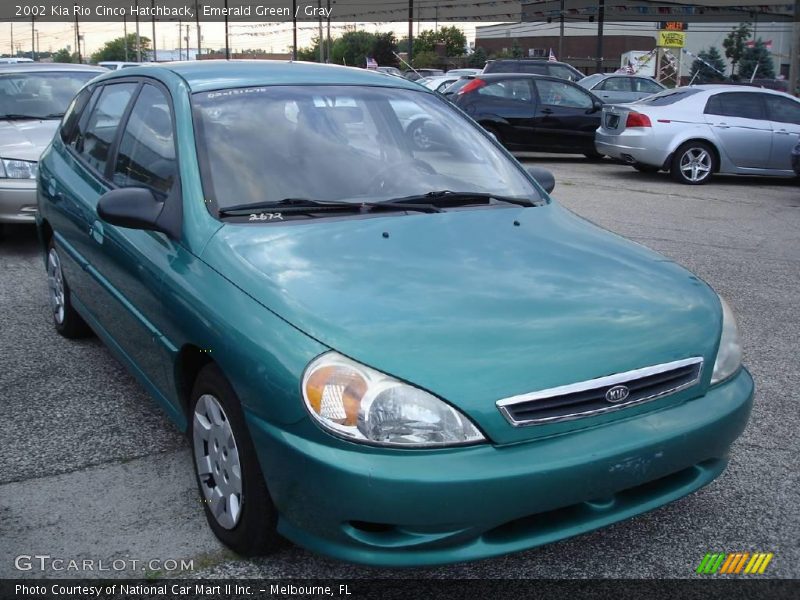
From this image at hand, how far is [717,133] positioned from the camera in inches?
495

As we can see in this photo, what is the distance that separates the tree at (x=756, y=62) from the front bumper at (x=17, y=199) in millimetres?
69737

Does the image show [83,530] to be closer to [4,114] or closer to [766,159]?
[4,114]

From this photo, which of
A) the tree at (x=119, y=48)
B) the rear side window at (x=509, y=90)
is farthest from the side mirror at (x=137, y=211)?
the tree at (x=119, y=48)

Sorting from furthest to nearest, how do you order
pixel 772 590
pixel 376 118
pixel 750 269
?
pixel 750 269
pixel 376 118
pixel 772 590

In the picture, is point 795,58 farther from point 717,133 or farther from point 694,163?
point 694,163

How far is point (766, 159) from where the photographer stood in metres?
12.6

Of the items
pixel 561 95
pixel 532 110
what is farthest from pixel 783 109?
pixel 532 110

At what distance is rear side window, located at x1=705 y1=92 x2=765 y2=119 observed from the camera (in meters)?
12.6

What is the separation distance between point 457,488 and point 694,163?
37.5 feet

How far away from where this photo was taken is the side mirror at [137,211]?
3246mm

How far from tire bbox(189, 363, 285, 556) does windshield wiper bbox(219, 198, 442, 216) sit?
2.20 ft

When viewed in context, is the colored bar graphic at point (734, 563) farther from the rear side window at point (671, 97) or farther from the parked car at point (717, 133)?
the rear side window at point (671, 97)

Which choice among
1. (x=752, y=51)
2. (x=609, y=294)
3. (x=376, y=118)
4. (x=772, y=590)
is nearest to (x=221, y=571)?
(x=609, y=294)

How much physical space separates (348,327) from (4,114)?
690cm
